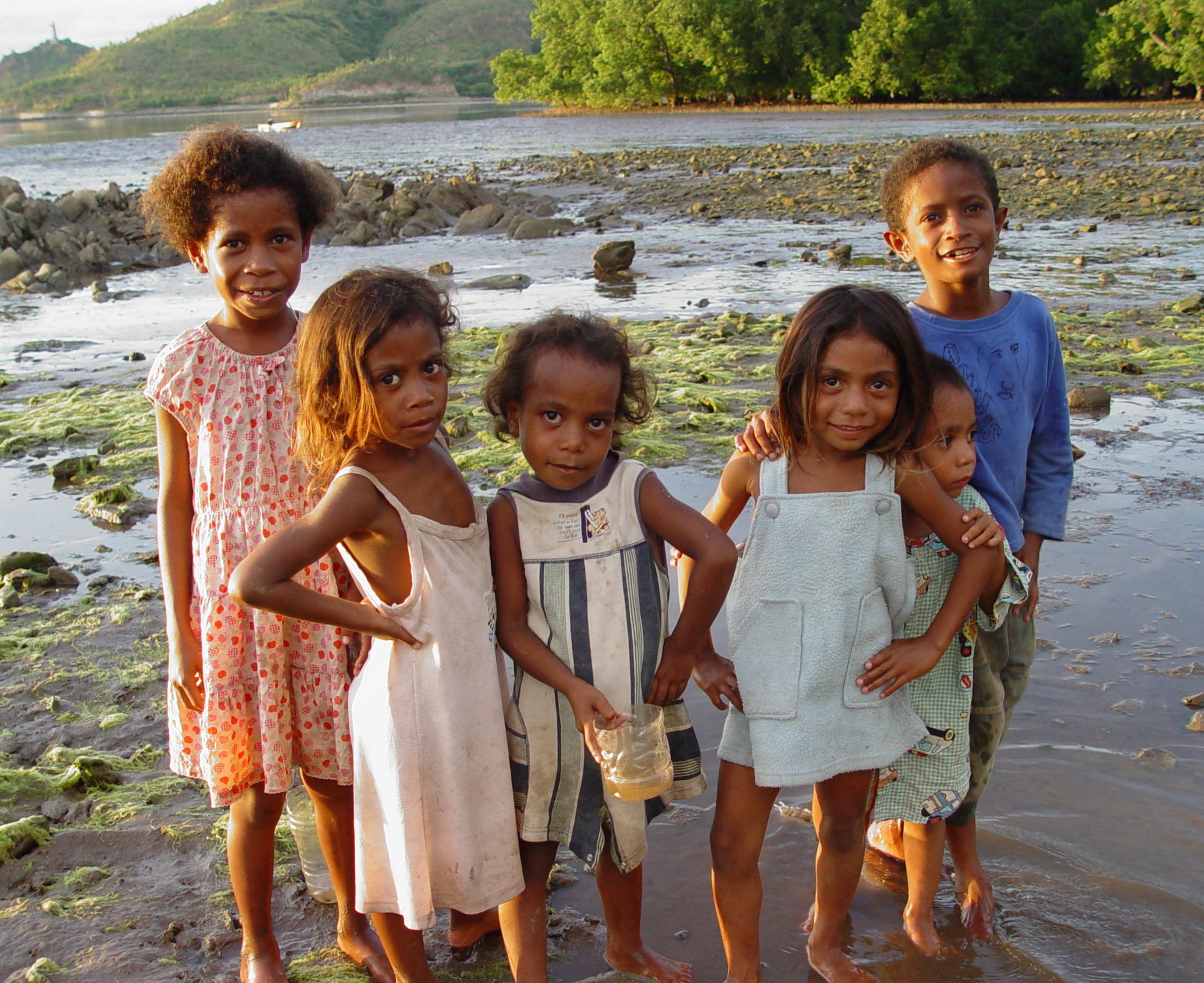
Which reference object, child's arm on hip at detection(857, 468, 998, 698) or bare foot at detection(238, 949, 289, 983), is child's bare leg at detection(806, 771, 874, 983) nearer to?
child's arm on hip at detection(857, 468, 998, 698)

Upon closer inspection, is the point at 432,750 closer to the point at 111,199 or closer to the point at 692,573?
the point at 692,573

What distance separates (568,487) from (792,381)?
0.51m

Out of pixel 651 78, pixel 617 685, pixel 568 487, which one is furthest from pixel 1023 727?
pixel 651 78

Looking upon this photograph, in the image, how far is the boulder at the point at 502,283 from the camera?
34.9ft

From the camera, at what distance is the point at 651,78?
176 feet

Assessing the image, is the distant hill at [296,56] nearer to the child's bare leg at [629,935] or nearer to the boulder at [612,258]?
the boulder at [612,258]

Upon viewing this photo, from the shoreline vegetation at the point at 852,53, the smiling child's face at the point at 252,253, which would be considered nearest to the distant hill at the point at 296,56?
the shoreline vegetation at the point at 852,53

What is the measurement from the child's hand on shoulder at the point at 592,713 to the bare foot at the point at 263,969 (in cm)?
95

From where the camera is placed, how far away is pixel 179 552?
7.24 feet

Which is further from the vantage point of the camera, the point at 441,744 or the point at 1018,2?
the point at 1018,2

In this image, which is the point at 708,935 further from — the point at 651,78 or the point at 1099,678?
the point at 651,78

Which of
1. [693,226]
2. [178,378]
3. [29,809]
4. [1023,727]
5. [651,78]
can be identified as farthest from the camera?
[651,78]

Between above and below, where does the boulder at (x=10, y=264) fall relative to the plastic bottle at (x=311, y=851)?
above

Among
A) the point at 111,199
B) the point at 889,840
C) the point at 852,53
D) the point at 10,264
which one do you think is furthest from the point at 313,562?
the point at 852,53
